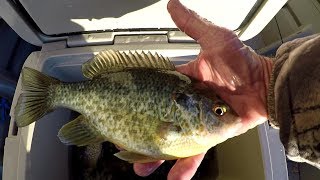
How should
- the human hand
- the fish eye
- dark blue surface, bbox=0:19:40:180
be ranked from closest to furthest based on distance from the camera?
the fish eye
the human hand
dark blue surface, bbox=0:19:40:180

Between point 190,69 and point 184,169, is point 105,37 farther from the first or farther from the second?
point 184,169

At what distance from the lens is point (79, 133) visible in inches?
42.7

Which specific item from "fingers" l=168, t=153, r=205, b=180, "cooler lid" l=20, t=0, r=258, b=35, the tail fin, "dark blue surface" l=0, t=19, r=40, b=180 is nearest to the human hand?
"fingers" l=168, t=153, r=205, b=180

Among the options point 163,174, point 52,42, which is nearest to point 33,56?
point 52,42

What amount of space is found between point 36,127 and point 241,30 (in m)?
0.71

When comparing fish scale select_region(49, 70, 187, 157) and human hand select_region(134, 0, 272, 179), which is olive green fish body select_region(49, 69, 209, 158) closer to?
fish scale select_region(49, 70, 187, 157)

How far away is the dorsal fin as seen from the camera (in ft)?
3.39

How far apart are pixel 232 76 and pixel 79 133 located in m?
0.44

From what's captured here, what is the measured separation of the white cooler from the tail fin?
0.37 ft

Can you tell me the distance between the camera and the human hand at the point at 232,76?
1.08 m

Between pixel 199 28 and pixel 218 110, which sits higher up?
pixel 199 28

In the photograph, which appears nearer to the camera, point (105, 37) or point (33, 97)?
point (33, 97)

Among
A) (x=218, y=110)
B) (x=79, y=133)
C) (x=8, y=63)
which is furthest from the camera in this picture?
(x=8, y=63)

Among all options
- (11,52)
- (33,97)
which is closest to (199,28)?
(33,97)
